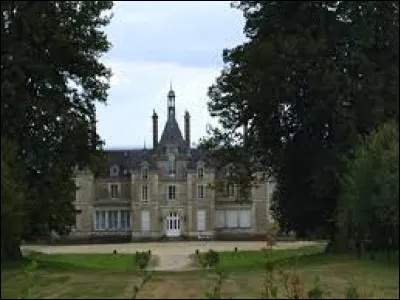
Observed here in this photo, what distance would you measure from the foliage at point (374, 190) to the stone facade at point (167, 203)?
76.8m

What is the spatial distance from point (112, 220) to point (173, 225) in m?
7.50

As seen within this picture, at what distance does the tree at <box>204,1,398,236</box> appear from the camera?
39.8m

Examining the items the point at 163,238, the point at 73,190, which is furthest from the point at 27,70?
the point at 163,238

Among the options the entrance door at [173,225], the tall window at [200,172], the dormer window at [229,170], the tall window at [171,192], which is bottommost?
the entrance door at [173,225]

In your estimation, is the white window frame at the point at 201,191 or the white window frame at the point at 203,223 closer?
the white window frame at the point at 203,223

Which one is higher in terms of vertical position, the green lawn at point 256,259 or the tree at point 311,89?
the tree at point 311,89

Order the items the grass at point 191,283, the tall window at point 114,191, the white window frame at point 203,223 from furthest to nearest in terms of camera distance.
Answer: the tall window at point 114,191 < the white window frame at point 203,223 < the grass at point 191,283

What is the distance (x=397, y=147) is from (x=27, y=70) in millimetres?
15300

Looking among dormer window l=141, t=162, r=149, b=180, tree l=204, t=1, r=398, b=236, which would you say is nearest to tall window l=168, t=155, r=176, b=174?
dormer window l=141, t=162, r=149, b=180

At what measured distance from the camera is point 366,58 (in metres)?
40.9

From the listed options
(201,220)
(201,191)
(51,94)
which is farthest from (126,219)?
(51,94)

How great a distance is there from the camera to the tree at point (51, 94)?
36.4 m

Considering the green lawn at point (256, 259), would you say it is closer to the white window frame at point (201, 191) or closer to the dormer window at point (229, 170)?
the dormer window at point (229, 170)

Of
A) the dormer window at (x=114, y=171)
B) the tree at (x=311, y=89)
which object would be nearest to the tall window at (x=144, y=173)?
the dormer window at (x=114, y=171)
